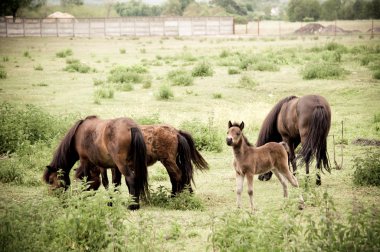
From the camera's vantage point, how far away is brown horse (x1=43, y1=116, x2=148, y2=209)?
943 centimetres

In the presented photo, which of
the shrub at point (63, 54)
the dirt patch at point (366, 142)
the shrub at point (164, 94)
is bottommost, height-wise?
the dirt patch at point (366, 142)

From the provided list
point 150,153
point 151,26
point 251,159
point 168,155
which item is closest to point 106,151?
point 150,153

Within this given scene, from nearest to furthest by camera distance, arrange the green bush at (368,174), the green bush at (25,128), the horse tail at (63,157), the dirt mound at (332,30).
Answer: the horse tail at (63,157), the green bush at (368,174), the green bush at (25,128), the dirt mound at (332,30)

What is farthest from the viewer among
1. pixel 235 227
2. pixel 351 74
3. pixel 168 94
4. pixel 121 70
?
pixel 121 70

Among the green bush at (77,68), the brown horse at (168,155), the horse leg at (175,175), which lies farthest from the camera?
the green bush at (77,68)

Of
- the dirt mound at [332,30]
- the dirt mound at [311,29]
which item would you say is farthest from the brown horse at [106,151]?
the dirt mound at [311,29]

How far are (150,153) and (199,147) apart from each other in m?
4.68

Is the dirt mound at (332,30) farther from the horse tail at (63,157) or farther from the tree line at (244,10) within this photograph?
the horse tail at (63,157)

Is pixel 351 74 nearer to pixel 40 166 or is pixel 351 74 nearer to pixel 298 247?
pixel 40 166

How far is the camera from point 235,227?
22.4ft

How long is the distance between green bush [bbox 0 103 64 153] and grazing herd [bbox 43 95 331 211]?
3.80m

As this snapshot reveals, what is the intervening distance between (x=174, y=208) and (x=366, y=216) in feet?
13.4

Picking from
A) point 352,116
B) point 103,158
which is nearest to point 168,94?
point 352,116

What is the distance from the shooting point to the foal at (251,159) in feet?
30.3
